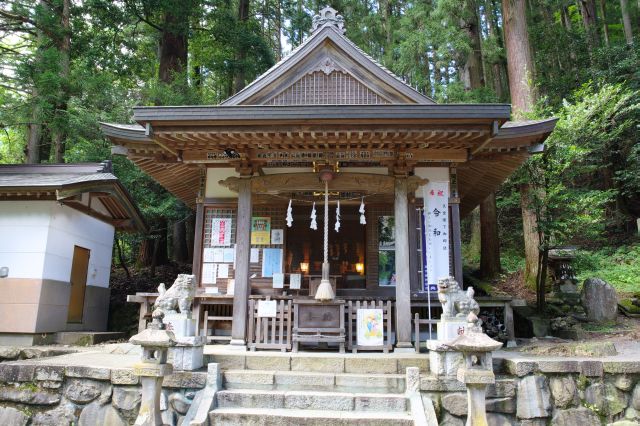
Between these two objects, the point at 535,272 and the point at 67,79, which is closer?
the point at 535,272

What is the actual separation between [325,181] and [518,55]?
8.39 meters

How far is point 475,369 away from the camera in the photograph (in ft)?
17.5

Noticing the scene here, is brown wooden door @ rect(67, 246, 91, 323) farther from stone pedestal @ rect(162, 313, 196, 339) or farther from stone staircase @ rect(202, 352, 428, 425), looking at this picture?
stone staircase @ rect(202, 352, 428, 425)

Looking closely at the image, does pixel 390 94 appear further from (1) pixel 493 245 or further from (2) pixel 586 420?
Answer: (1) pixel 493 245

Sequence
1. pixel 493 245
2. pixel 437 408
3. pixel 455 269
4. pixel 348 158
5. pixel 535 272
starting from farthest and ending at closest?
1. pixel 493 245
2. pixel 535 272
3. pixel 455 269
4. pixel 348 158
5. pixel 437 408

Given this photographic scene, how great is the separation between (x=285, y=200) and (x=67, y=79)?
30.1 feet

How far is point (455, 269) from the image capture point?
29.1 feet

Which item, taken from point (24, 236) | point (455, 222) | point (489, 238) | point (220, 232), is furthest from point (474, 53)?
point (24, 236)

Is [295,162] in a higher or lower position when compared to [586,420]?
higher

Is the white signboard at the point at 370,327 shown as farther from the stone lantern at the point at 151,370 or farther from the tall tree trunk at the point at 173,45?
the tall tree trunk at the point at 173,45

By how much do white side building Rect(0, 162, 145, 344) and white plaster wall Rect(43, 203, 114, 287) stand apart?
0.02m

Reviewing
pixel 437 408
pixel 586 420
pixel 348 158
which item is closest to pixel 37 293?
pixel 348 158

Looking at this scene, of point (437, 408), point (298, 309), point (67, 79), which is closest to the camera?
point (437, 408)

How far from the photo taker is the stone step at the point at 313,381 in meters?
6.00
